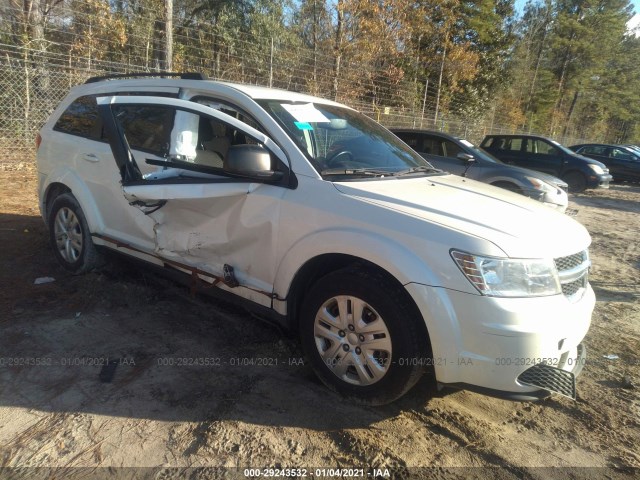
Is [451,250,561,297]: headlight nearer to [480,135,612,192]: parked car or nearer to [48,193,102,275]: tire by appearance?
[48,193,102,275]: tire

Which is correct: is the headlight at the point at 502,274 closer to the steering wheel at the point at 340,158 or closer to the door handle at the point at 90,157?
the steering wheel at the point at 340,158

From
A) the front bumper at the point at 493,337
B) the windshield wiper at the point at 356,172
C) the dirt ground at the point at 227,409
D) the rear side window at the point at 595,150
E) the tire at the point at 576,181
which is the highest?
the rear side window at the point at 595,150

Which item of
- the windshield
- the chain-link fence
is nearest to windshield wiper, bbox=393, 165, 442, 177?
the windshield

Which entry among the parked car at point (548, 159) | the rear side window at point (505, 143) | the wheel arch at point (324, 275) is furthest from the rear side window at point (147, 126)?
the rear side window at point (505, 143)

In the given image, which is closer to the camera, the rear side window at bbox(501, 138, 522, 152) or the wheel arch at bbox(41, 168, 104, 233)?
the wheel arch at bbox(41, 168, 104, 233)

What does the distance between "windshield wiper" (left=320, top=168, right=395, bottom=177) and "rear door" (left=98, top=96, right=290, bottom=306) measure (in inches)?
10.4

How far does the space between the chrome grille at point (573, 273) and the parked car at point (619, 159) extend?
18.0 m

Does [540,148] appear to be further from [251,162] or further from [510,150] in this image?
[251,162]

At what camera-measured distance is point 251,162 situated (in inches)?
118

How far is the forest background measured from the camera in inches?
391

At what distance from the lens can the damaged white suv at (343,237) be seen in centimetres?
250

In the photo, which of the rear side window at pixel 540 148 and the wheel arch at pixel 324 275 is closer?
the wheel arch at pixel 324 275

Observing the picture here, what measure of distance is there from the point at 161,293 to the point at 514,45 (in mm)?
34969

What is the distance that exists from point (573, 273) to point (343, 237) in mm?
1336
